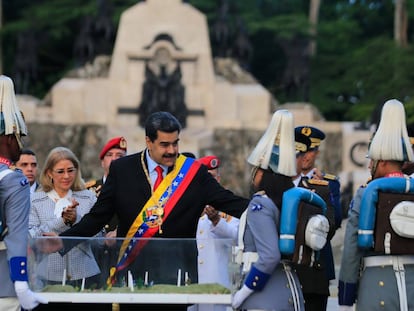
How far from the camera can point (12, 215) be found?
6.61m

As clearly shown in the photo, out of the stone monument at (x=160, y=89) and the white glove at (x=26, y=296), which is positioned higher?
the stone monument at (x=160, y=89)

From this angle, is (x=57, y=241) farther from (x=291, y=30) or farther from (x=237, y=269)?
(x=291, y=30)

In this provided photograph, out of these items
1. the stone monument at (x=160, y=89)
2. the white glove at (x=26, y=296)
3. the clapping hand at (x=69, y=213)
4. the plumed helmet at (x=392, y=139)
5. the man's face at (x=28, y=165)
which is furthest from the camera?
the stone monument at (x=160, y=89)

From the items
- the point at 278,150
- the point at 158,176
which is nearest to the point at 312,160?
the point at 158,176

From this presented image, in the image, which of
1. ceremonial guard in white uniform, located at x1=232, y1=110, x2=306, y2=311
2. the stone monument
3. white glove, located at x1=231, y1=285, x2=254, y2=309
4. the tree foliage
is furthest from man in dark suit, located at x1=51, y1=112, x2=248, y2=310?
the tree foliage

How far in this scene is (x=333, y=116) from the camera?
1893 inches

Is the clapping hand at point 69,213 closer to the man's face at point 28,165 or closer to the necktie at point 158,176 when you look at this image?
the necktie at point 158,176

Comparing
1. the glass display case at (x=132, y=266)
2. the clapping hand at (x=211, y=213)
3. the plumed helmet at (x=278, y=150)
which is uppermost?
the plumed helmet at (x=278, y=150)

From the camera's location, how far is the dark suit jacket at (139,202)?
7270mm

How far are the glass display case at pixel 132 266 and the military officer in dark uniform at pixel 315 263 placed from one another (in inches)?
47.3

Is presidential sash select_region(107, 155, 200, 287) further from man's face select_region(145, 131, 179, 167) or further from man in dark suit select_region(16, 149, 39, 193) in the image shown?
man in dark suit select_region(16, 149, 39, 193)

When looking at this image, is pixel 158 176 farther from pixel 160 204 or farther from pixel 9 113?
pixel 9 113

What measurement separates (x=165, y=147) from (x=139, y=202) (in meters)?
0.38

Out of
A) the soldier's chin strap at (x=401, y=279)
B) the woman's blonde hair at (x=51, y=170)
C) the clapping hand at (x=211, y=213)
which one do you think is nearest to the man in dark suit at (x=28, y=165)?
the woman's blonde hair at (x=51, y=170)
